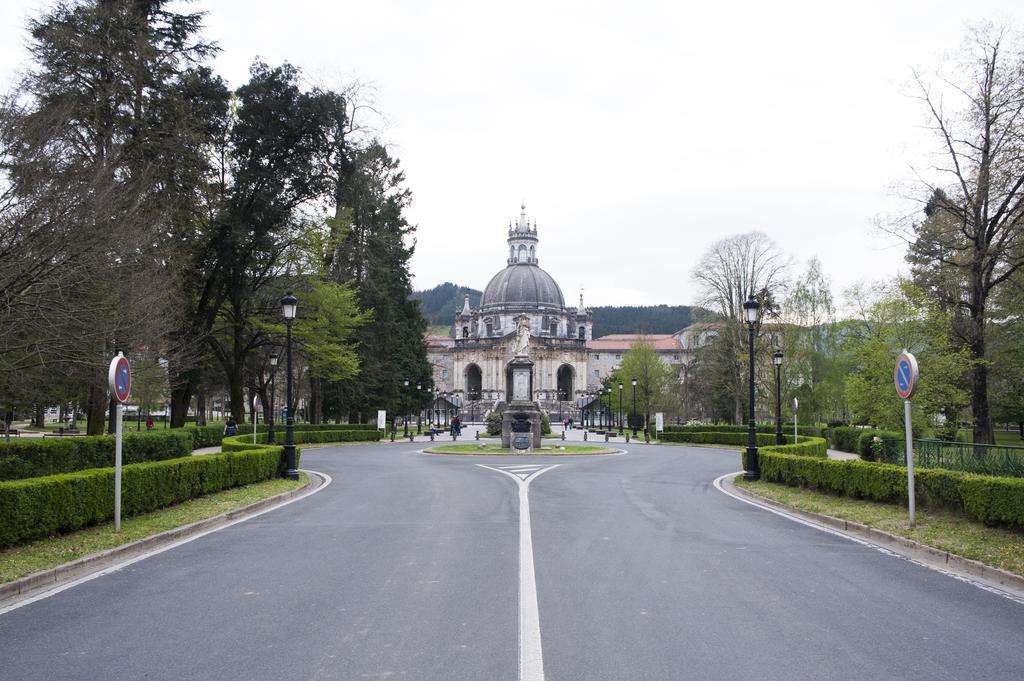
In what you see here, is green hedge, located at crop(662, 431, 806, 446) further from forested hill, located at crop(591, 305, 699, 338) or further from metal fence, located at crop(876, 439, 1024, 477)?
forested hill, located at crop(591, 305, 699, 338)

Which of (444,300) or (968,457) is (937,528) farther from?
(444,300)

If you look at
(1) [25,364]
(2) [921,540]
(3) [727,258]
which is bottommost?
(2) [921,540]

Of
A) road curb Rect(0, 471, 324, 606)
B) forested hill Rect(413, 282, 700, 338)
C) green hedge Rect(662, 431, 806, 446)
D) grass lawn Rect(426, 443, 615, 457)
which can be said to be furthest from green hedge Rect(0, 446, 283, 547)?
forested hill Rect(413, 282, 700, 338)

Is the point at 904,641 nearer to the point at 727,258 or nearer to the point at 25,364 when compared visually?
the point at 25,364

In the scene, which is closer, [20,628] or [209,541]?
[20,628]

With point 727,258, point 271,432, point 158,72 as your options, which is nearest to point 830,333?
point 727,258

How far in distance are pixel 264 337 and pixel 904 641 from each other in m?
37.6

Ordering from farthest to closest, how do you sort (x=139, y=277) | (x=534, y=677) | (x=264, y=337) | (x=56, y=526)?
(x=264, y=337) → (x=139, y=277) → (x=56, y=526) → (x=534, y=677)

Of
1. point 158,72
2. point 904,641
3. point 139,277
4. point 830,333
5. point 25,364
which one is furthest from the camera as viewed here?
point 830,333

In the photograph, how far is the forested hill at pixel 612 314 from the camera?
573ft

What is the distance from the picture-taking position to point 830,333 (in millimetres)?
49312

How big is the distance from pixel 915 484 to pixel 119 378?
12819 mm

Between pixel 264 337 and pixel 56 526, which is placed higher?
pixel 264 337

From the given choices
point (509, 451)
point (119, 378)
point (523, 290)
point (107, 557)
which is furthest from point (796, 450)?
point (523, 290)
